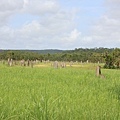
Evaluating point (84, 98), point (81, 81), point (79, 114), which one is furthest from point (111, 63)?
point (79, 114)

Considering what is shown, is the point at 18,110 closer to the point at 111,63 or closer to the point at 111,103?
the point at 111,103

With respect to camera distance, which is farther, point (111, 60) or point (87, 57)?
point (87, 57)

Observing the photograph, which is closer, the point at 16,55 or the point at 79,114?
the point at 79,114

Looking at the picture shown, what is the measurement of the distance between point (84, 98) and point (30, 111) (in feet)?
17.0

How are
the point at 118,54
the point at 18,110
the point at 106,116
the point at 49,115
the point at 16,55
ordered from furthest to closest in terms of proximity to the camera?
the point at 16,55 < the point at 118,54 < the point at 18,110 < the point at 106,116 < the point at 49,115

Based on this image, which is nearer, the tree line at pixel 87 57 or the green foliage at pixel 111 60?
the green foliage at pixel 111 60

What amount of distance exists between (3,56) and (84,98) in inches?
3655

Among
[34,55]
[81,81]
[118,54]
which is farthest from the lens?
[34,55]

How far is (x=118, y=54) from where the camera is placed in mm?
65188

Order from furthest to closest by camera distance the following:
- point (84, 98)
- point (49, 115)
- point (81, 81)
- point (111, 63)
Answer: point (111, 63), point (81, 81), point (84, 98), point (49, 115)

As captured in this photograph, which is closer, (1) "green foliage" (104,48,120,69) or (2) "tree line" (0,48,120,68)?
(1) "green foliage" (104,48,120,69)

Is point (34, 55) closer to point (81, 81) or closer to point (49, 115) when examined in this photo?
point (81, 81)

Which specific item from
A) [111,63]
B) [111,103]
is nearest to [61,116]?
[111,103]

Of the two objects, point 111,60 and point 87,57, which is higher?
point 111,60
